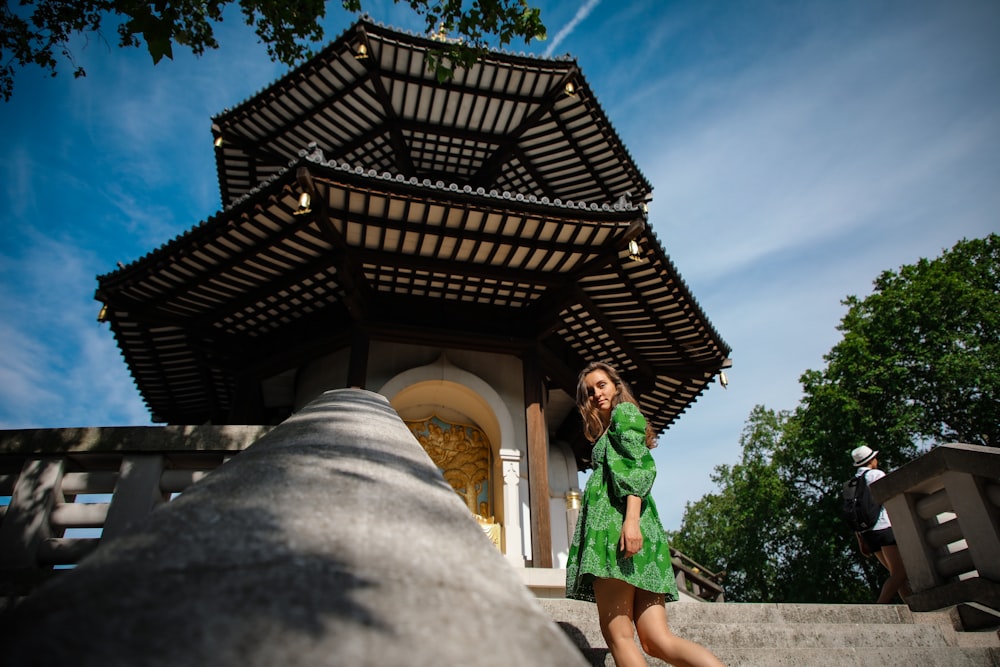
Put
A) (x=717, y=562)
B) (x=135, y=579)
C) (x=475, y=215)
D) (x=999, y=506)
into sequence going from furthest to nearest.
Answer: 1. (x=717, y=562)
2. (x=475, y=215)
3. (x=999, y=506)
4. (x=135, y=579)

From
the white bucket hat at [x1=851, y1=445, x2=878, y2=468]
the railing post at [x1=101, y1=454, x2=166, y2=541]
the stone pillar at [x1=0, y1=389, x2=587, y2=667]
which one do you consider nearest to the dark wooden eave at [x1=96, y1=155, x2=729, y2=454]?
the white bucket hat at [x1=851, y1=445, x2=878, y2=468]

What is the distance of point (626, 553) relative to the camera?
2371mm

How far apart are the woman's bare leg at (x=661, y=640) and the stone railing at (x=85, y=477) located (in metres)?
2.34

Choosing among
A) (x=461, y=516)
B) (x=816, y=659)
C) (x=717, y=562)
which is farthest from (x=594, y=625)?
(x=717, y=562)

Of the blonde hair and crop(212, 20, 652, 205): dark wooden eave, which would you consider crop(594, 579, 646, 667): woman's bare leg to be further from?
crop(212, 20, 652, 205): dark wooden eave

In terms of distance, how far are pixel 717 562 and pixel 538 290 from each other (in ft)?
91.6

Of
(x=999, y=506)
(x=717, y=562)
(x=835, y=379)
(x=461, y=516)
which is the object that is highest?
(x=835, y=379)

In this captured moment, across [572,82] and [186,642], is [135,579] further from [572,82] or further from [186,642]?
[572,82]

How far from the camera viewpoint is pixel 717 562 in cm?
3134

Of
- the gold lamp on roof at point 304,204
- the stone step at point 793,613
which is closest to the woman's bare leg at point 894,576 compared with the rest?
the stone step at point 793,613

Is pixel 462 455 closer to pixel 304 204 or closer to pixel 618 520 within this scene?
pixel 304 204

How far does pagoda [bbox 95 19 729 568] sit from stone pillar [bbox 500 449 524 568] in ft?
0.11

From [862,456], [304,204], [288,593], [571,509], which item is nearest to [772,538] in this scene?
[571,509]

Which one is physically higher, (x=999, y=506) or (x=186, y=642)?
(x=999, y=506)
